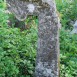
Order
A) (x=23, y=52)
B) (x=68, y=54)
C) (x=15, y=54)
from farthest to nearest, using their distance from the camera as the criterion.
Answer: (x=68, y=54) < (x=23, y=52) < (x=15, y=54)

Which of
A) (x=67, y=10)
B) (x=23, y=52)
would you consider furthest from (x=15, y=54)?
(x=67, y=10)

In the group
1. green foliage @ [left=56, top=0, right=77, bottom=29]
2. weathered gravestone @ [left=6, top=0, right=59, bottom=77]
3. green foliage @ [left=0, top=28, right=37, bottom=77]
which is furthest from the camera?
green foliage @ [left=56, top=0, right=77, bottom=29]

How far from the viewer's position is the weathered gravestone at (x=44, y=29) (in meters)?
4.36

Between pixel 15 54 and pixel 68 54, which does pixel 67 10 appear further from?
pixel 15 54

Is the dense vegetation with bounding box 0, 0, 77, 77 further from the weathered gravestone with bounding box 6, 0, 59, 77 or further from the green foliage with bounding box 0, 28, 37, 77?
the weathered gravestone with bounding box 6, 0, 59, 77

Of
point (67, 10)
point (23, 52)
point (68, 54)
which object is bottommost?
point (68, 54)

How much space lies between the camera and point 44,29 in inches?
174

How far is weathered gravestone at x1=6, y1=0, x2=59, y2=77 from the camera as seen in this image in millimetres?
4359

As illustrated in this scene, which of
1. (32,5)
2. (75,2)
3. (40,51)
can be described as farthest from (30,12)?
(75,2)

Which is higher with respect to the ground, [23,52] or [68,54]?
[23,52]

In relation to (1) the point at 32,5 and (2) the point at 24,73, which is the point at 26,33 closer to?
(2) the point at 24,73

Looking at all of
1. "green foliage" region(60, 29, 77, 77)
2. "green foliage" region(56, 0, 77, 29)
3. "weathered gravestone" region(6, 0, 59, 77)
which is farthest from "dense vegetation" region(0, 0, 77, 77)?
"green foliage" region(56, 0, 77, 29)

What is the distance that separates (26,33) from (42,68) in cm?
179

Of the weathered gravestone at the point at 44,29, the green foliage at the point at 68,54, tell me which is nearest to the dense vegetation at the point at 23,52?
the green foliage at the point at 68,54
